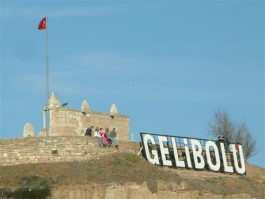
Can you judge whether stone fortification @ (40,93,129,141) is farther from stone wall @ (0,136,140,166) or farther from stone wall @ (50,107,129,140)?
stone wall @ (0,136,140,166)

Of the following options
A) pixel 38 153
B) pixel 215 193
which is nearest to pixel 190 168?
pixel 215 193

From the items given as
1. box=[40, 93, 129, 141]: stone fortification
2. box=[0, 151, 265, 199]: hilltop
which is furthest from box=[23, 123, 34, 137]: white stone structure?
box=[0, 151, 265, 199]: hilltop

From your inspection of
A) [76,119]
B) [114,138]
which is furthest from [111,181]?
[76,119]

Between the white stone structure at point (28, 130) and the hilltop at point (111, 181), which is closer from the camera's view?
the hilltop at point (111, 181)

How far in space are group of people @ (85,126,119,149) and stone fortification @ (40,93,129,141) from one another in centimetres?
260

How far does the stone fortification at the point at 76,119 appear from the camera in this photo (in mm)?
77750

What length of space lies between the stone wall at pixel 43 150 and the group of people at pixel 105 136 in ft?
3.82

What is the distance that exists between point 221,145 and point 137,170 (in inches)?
339

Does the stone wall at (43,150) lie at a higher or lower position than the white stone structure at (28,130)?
lower

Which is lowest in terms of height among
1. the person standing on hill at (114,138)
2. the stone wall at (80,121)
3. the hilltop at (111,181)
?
the hilltop at (111,181)

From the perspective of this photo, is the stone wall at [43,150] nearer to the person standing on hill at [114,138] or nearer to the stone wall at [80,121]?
the person standing on hill at [114,138]

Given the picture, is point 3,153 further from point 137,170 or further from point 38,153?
point 137,170

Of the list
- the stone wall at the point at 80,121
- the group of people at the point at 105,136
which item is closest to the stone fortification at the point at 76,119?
the stone wall at the point at 80,121

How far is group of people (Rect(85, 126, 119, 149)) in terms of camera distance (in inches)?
2933
